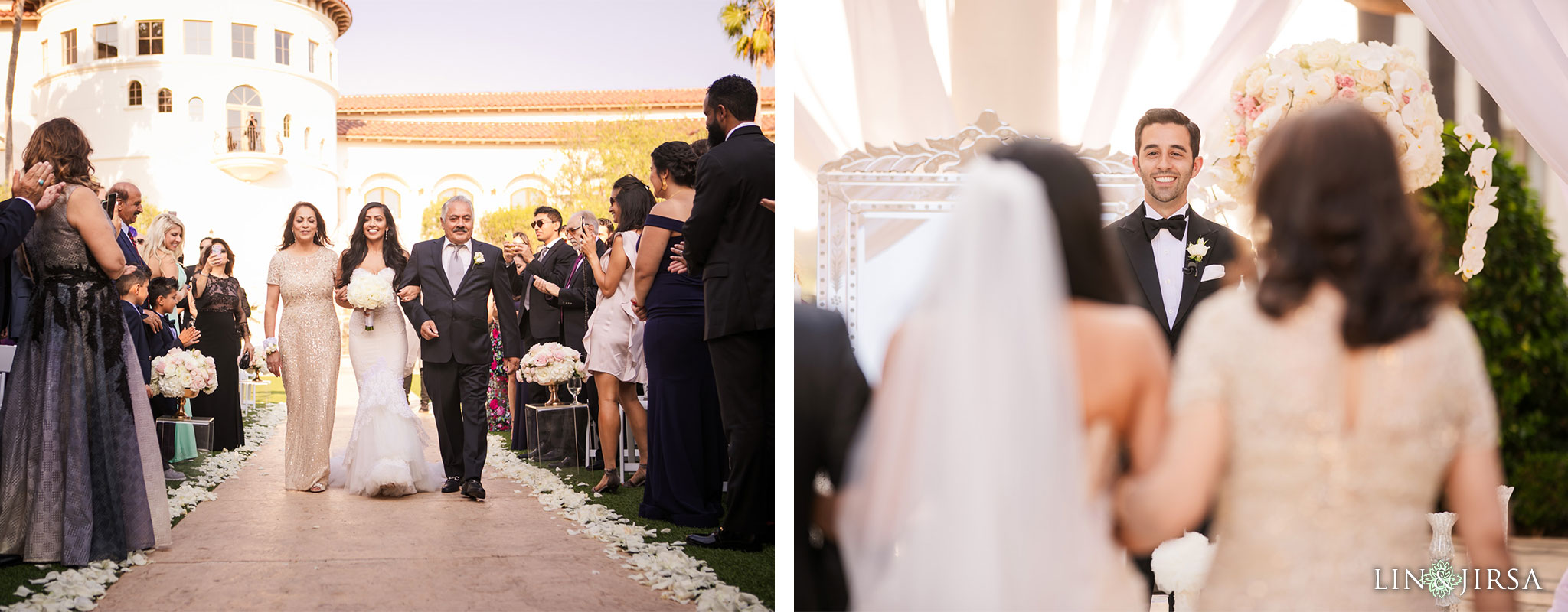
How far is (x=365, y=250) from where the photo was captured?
5.71 m

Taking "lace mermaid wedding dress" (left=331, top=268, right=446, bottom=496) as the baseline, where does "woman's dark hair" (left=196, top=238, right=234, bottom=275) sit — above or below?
above

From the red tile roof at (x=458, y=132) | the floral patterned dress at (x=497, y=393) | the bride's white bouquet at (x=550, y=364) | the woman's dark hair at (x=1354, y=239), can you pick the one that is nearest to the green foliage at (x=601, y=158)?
the red tile roof at (x=458, y=132)

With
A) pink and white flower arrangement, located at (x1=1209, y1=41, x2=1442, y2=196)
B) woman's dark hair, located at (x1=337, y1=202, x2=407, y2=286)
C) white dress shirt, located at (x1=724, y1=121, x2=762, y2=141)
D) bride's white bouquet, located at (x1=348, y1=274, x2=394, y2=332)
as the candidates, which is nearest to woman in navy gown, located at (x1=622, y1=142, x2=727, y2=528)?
white dress shirt, located at (x1=724, y1=121, x2=762, y2=141)

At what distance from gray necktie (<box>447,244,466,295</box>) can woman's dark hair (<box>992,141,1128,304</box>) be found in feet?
13.2

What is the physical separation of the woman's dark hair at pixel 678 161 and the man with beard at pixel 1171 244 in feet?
8.05

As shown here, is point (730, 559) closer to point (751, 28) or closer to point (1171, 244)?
point (1171, 244)

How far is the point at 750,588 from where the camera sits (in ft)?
11.4

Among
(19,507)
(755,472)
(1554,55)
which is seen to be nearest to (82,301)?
(19,507)

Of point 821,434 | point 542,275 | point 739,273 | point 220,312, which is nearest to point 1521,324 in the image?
point 821,434

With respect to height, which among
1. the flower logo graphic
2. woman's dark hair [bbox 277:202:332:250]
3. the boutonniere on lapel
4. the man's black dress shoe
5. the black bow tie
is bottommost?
the man's black dress shoe

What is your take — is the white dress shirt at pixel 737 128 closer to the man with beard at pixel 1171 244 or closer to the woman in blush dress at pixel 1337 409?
the man with beard at pixel 1171 244

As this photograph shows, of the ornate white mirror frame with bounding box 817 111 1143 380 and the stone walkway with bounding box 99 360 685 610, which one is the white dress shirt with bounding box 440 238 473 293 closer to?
the stone walkway with bounding box 99 360 685 610

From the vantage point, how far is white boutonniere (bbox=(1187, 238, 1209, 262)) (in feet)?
7.52

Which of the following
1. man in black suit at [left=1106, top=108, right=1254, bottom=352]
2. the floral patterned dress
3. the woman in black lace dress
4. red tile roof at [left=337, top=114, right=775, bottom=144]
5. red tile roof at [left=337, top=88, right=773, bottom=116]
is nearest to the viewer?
man in black suit at [left=1106, top=108, right=1254, bottom=352]
